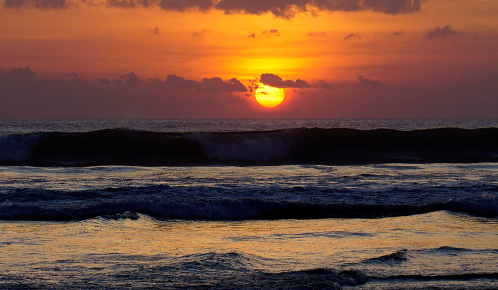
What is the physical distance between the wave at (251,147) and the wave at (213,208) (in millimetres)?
12236

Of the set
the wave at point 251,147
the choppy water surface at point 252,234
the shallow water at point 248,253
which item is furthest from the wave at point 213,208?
the wave at point 251,147

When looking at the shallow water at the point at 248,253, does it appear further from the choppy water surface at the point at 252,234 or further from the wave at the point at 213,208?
the wave at the point at 213,208

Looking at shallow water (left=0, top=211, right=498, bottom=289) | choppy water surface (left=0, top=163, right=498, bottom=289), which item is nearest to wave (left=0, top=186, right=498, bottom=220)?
choppy water surface (left=0, top=163, right=498, bottom=289)

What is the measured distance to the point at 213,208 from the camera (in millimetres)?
8586

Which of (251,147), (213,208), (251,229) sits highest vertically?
(251,147)

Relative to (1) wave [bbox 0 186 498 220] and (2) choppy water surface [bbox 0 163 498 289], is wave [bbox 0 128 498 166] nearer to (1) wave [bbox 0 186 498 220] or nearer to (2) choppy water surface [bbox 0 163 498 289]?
(2) choppy water surface [bbox 0 163 498 289]

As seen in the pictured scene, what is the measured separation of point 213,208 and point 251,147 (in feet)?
50.8

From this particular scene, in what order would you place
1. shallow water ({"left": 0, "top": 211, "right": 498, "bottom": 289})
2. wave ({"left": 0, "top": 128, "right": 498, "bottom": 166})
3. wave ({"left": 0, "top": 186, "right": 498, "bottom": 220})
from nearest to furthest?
shallow water ({"left": 0, "top": 211, "right": 498, "bottom": 289}), wave ({"left": 0, "top": 186, "right": 498, "bottom": 220}), wave ({"left": 0, "top": 128, "right": 498, "bottom": 166})

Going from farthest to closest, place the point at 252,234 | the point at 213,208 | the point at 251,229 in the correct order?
the point at 213,208, the point at 251,229, the point at 252,234

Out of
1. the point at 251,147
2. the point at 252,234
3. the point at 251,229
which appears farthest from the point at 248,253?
the point at 251,147

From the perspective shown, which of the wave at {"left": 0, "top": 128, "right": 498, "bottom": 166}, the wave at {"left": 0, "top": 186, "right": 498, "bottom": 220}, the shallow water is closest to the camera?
the shallow water

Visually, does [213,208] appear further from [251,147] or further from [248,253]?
[251,147]

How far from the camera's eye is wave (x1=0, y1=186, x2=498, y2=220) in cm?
821

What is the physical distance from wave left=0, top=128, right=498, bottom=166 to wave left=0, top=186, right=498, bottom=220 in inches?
482
